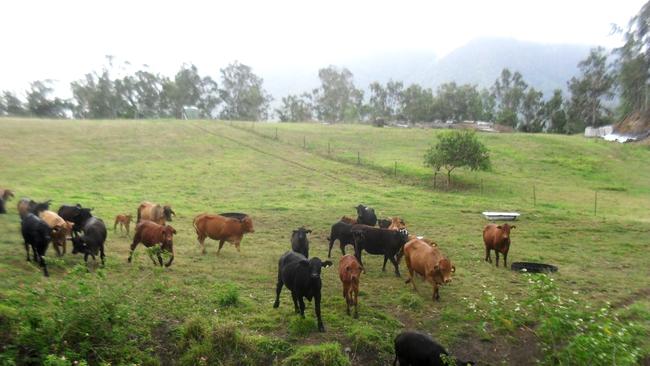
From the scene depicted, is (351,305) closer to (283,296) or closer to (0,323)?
(283,296)

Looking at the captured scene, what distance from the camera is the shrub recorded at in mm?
7609

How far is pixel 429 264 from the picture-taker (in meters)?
10.8

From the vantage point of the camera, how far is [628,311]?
33.9ft

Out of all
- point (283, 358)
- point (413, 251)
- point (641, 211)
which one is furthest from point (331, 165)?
point (283, 358)

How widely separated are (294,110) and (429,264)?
89216mm

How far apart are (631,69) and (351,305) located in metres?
73.7

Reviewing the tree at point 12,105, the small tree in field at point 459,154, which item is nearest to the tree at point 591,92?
the small tree in field at point 459,154

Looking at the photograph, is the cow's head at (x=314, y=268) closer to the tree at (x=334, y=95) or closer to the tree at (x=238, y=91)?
the tree at (x=238, y=91)

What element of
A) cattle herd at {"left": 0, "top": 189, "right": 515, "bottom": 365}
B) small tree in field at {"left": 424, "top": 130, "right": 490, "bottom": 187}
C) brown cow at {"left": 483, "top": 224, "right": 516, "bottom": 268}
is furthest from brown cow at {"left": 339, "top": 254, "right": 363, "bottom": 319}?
small tree in field at {"left": 424, "top": 130, "right": 490, "bottom": 187}

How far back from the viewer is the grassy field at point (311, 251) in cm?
754

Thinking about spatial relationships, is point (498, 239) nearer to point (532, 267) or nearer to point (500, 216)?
point (532, 267)

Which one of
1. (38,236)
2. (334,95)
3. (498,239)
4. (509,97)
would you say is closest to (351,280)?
(498,239)

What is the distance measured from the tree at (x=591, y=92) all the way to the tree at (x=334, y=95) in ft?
137

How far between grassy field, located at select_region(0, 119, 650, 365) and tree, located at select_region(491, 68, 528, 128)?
36271 millimetres
